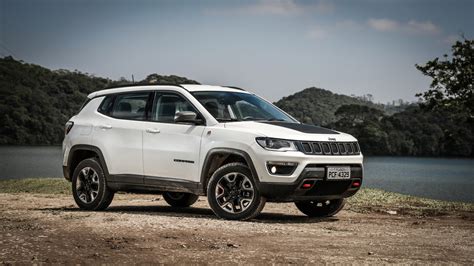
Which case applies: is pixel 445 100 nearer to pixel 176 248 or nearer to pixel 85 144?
pixel 85 144

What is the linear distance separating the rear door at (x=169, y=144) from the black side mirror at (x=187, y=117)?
0.25 feet

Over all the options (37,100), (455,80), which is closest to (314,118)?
(37,100)

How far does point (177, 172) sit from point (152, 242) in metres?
2.99

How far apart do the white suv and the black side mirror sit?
0.05ft

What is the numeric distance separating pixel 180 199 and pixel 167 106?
2.84m

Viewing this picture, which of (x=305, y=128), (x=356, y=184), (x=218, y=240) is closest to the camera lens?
(x=218, y=240)

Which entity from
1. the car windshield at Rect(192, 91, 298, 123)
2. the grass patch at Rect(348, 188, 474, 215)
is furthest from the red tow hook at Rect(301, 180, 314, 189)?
the grass patch at Rect(348, 188, 474, 215)

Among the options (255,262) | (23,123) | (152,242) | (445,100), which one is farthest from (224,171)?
(23,123)

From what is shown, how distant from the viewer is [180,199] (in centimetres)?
1466

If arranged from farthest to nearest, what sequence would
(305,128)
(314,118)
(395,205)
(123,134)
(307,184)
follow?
(314,118) < (395,205) < (123,134) < (305,128) < (307,184)

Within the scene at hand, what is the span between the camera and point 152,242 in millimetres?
9008

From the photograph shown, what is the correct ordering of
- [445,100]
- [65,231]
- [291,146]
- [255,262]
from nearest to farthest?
1. [255,262]
2. [65,231]
3. [291,146]
4. [445,100]

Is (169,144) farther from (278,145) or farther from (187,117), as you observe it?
(278,145)

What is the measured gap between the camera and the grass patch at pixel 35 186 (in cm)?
2722
